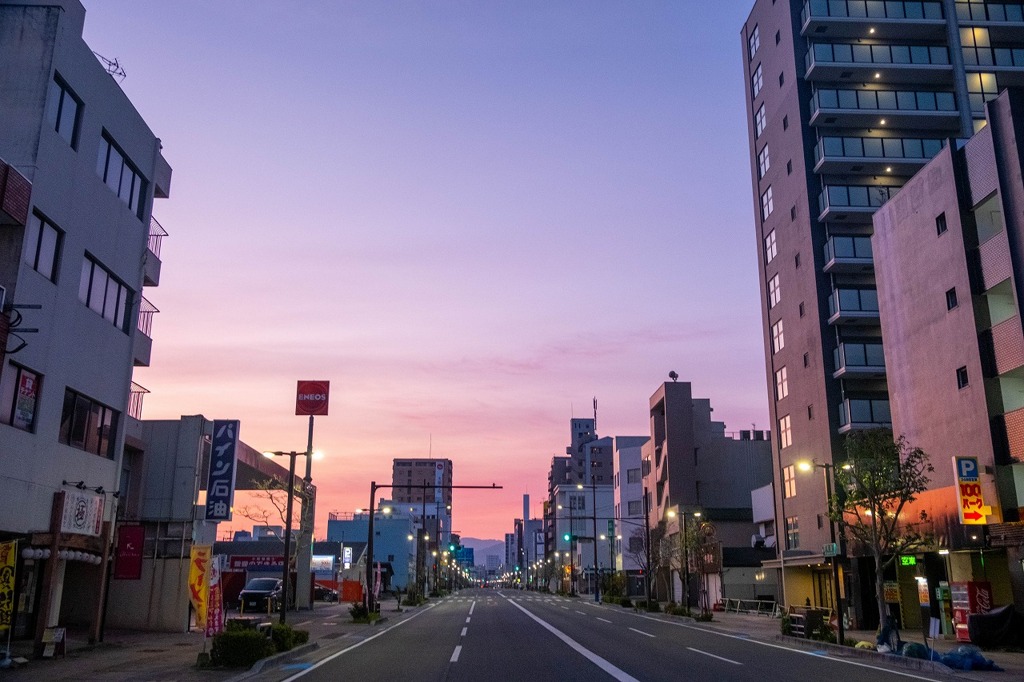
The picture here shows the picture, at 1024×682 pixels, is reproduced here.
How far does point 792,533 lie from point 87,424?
40932mm

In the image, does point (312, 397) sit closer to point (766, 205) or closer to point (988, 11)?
point (766, 205)

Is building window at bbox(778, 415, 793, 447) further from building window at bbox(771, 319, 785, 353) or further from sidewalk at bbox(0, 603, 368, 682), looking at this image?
sidewalk at bbox(0, 603, 368, 682)

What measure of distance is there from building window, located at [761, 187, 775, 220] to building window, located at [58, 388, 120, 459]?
145 ft

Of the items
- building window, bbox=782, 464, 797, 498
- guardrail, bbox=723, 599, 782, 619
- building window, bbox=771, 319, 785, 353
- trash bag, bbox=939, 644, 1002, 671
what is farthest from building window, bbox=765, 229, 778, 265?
trash bag, bbox=939, 644, 1002, 671

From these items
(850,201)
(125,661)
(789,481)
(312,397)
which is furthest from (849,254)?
(125,661)

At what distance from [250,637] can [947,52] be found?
53873 millimetres

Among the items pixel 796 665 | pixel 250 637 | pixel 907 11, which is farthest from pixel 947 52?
pixel 250 637

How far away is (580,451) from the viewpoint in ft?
604

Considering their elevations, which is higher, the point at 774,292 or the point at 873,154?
the point at 873,154

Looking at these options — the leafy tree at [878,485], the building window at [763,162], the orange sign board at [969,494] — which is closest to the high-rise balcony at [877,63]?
the building window at [763,162]

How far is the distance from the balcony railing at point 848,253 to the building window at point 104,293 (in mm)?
38150

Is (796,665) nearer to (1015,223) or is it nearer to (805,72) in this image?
(1015,223)

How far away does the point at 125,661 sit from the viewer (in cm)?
1986

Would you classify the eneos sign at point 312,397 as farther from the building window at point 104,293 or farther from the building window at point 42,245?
the building window at point 42,245
